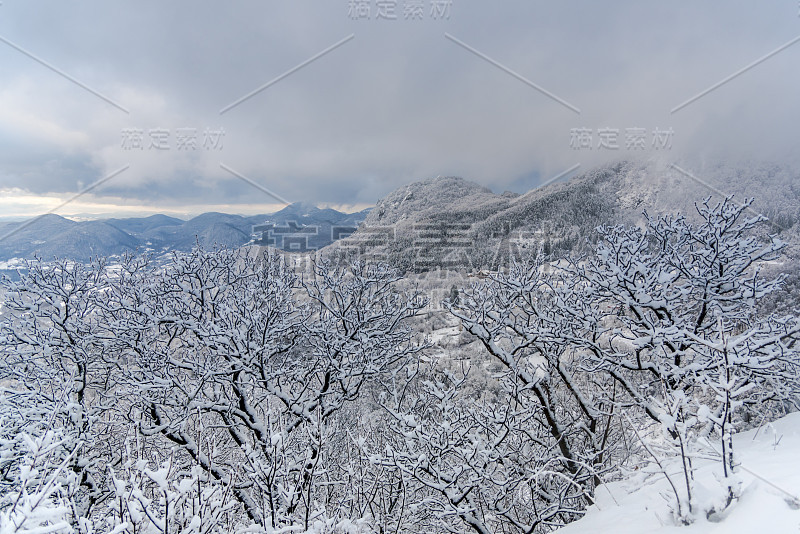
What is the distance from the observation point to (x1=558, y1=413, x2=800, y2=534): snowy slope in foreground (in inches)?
71.8

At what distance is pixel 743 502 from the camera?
1.98 metres

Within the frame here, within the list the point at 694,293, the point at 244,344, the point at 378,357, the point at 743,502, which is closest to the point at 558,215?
the point at 694,293

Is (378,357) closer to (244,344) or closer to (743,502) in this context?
(244,344)

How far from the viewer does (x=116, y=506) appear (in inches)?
96.4

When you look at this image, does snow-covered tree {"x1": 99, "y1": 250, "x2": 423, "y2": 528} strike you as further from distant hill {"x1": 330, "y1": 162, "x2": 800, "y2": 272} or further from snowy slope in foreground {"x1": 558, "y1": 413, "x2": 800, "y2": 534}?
distant hill {"x1": 330, "y1": 162, "x2": 800, "y2": 272}

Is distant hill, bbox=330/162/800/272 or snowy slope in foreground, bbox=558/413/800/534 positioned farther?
distant hill, bbox=330/162/800/272

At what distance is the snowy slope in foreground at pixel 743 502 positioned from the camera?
182 cm

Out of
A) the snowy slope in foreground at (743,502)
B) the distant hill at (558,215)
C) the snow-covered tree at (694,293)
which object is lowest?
the snowy slope in foreground at (743,502)

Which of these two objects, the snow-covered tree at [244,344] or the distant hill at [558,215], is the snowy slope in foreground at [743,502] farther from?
the distant hill at [558,215]

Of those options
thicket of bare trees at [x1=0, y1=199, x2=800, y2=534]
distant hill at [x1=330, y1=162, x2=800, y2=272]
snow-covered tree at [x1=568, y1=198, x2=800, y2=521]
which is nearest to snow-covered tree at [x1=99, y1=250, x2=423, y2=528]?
thicket of bare trees at [x1=0, y1=199, x2=800, y2=534]

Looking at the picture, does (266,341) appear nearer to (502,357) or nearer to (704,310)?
(502,357)

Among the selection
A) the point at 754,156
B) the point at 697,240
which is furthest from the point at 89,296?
the point at 754,156

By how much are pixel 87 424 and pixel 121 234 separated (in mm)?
160112

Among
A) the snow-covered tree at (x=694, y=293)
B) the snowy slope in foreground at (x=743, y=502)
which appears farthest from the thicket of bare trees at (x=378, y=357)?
the snowy slope in foreground at (x=743, y=502)
